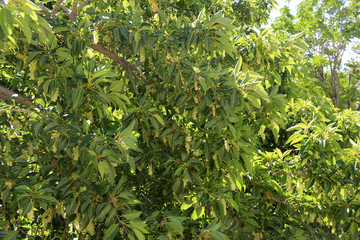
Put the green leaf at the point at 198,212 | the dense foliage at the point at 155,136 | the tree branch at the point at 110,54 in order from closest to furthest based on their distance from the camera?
the dense foliage at the point at 155,136
the green leaf at the point at 198,212
the tree branch at the point at 110,54

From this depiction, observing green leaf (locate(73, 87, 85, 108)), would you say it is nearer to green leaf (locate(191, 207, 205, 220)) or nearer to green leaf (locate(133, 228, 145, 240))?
green leaf (locate(133, 228, 145, 240))

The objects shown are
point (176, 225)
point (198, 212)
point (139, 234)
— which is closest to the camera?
point (139, 234)

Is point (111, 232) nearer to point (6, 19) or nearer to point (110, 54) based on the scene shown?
point (6, 19)

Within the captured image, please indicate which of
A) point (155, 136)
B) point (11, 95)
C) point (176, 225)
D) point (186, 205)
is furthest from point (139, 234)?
point (11, 95)

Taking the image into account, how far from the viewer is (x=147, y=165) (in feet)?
9.55

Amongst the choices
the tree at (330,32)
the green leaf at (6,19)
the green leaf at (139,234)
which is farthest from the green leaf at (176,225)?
the tree at (330,32)

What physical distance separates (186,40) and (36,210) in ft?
5.49

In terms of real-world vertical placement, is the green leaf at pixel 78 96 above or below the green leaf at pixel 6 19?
below

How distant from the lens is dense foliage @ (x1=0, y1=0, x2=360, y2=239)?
7.48ft

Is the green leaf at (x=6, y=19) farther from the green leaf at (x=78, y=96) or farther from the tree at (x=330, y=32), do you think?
the tree at (x=330, y=32)

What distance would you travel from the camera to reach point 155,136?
2.80 metres

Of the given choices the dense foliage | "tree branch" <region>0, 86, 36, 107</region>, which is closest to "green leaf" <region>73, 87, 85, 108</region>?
the dense foliage

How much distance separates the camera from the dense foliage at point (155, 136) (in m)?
2.28

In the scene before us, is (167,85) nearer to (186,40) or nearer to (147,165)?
(186,40)
